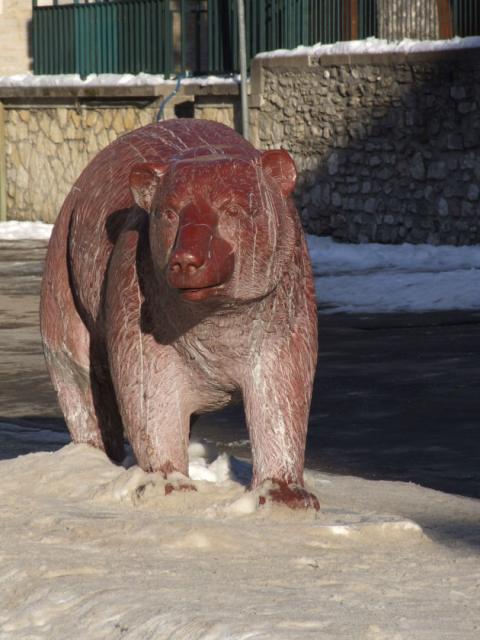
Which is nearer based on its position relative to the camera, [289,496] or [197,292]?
[197,292]

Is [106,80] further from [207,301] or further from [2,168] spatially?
[207,301]

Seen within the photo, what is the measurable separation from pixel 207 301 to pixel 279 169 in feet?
Result: 1.85

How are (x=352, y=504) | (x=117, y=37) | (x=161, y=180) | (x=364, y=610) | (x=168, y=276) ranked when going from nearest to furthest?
(x=364, y=610), (x=168, y=276), (x=161, y=180), (x=352, y=504), (x=117, y=37)

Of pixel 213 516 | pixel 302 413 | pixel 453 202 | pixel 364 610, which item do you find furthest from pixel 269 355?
pixel 453 202

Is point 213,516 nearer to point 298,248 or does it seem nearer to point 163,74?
point 298,248

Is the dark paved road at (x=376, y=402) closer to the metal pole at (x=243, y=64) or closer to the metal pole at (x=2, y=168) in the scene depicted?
the metal pole at (x=243, y=64)

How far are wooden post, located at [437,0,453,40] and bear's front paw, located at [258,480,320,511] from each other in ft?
43.1

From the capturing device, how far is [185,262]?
4.64m

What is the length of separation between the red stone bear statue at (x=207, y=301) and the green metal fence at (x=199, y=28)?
12.5 metres

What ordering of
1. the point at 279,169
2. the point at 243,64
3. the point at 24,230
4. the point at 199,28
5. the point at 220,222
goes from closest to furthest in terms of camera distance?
1. the point at 220,222
2. the point at 279,169
3. the point at 243,64
4. the point at 199,28
5. the point at 24,230

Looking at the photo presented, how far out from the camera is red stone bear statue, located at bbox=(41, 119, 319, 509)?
16.0ft

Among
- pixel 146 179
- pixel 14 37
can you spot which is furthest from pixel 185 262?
pixel 14 37

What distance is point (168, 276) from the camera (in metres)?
4.69

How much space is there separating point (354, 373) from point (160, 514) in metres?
4.90
